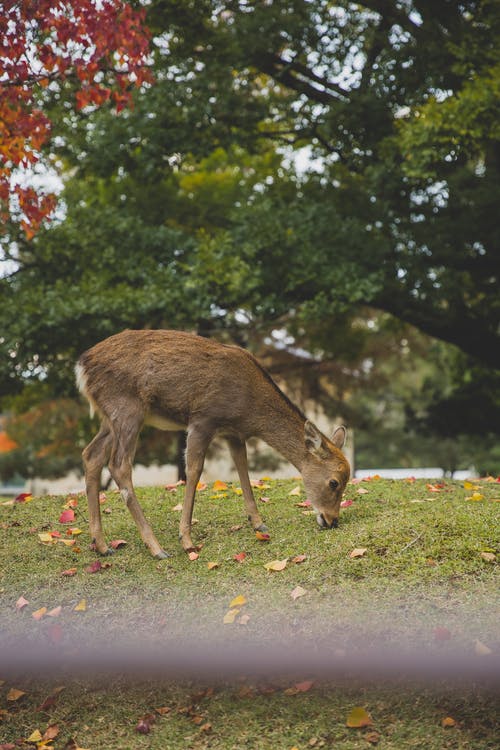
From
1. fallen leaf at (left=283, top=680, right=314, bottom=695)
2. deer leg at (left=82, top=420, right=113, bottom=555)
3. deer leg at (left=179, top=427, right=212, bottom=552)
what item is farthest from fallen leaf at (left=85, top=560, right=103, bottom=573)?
fallen leaf at (left=283, top=680, right=314, bottom=695)

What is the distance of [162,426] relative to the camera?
807 cm

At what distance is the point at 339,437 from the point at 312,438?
55cm

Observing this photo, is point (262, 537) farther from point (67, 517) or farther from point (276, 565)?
point (67, 517)

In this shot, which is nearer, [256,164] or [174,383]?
[174,383]

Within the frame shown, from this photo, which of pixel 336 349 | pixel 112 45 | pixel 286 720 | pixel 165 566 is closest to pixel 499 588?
pixel 286 720

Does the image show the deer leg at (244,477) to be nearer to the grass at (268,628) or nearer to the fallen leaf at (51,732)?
the grass at (268,628)

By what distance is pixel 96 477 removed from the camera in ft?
25.9

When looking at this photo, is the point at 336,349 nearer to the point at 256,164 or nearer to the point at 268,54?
the point at 256,164

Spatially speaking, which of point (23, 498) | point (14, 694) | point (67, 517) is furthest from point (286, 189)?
point (14, 694)

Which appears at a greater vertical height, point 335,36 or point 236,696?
point 335,36

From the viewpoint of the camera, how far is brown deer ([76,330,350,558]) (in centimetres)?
764

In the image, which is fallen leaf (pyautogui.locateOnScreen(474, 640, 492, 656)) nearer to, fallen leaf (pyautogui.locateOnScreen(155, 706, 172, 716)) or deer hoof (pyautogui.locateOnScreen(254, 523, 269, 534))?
fallen leaf (pyautogui.locateOnScreen(155, 706, 172, 716))

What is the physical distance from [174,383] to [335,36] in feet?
33.9

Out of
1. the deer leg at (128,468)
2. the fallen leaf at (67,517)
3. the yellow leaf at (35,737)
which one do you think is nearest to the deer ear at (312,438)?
the deer leg at (128,468)
